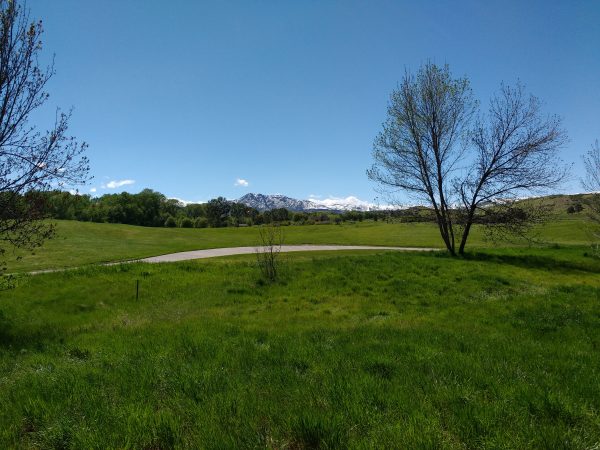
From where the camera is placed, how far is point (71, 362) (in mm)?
6137

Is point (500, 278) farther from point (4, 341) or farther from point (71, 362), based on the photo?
point (4, 341)

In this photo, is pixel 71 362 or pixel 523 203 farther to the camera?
pixel 523 203

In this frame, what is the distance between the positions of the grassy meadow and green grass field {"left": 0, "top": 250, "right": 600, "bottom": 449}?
24 millimetres

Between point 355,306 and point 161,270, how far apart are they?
32.0ft

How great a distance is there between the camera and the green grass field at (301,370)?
3.24 metres

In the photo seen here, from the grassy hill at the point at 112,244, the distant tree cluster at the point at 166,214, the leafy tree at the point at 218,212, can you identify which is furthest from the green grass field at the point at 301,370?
the leafy tree at the point at 218,212

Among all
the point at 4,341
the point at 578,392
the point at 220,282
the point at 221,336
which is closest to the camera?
the point at 578,392

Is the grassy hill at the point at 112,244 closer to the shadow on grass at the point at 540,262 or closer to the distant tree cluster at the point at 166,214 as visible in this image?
the distant tree cluster at the point at 166,214

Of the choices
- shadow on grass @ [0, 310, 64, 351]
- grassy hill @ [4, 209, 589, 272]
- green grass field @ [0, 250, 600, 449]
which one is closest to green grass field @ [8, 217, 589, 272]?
grassy hill @ [4, 209, 589, 272]

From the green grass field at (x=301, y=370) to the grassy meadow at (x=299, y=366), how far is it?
1.0 inches

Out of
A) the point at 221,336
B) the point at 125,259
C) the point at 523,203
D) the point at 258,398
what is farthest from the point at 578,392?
the point at 125,259

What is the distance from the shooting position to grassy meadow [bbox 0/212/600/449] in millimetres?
3250

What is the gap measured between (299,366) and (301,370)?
186 millimetres

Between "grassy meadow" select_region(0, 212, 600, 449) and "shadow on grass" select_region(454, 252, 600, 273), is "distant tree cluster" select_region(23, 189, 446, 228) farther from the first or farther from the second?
"grassy meadow" select_region(0, 212, 600, 449)
